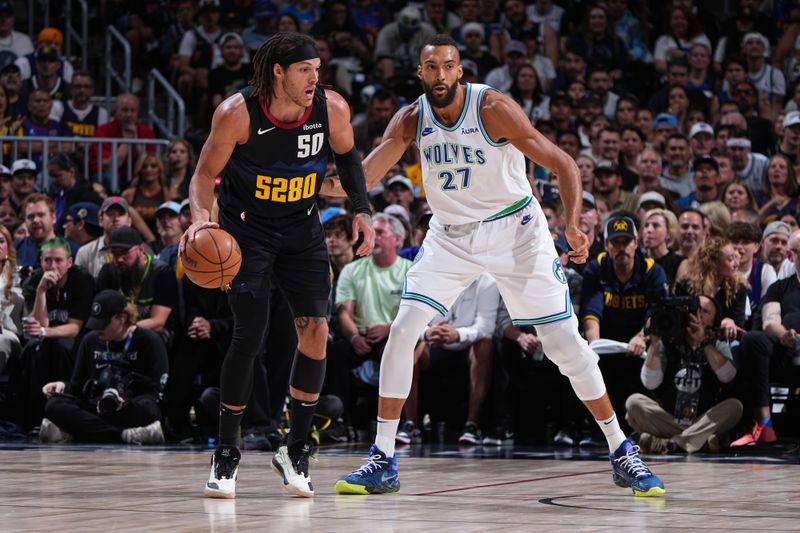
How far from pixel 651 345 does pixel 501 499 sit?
3236mm

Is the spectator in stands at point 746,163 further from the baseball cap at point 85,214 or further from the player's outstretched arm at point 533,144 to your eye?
the player's outstretched arm at point 533,144

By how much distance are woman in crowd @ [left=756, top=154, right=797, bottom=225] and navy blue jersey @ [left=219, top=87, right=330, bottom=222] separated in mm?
6174

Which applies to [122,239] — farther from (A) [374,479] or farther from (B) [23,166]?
(A) [374,479]

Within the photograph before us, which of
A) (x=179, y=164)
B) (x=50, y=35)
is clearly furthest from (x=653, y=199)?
(x=50, y=35)

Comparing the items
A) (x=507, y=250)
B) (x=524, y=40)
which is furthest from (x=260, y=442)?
(x=524, y=40)

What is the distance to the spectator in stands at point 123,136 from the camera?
1291 cm

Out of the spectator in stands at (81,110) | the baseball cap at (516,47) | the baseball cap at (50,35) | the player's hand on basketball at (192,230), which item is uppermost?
the baseball cap at (50,35)

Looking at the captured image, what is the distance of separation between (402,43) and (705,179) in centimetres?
500

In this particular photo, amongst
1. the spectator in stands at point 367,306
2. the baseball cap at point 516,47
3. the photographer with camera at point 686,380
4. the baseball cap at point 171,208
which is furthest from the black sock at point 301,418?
the baseball cap at point 516,47

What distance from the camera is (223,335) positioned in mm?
9680

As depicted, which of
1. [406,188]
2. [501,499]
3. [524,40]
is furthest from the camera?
[524,40]

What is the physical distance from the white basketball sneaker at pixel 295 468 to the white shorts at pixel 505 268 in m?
0.86

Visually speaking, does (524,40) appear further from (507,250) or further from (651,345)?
(507,250)

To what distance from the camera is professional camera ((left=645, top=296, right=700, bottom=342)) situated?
28.0 feet
